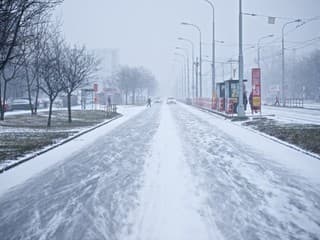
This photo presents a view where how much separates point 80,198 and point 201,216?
8.01 feet

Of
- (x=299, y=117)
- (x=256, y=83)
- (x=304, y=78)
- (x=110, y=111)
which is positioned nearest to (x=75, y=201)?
(x=256, y=83)

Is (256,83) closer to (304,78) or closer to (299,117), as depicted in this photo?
(299,117)

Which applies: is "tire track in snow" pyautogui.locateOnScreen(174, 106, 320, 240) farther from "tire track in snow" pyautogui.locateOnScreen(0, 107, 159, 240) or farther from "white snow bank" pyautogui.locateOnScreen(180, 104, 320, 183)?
"tire track in snow" pyautogui.locateOnScreen(0, 107, 159, 240)

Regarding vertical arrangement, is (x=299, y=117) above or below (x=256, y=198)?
above

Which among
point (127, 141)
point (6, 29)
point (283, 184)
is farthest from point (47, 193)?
point (127, 141)

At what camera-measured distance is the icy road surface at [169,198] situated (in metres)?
6.06

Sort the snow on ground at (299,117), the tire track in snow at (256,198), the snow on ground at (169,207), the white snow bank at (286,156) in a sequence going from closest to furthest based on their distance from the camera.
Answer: the snow on ground at (169,207) < the tire track in snow at (256,198) < the white snow bank at (286,156) < the snow on ground at (299,117)

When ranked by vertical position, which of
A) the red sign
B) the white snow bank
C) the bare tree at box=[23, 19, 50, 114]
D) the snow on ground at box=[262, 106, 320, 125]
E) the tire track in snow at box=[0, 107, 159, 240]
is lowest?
the tire track in snow at box=[0, 107, 159, 240]

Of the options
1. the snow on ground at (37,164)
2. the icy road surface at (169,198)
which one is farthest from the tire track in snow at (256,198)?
the snow on ground at (37,164)

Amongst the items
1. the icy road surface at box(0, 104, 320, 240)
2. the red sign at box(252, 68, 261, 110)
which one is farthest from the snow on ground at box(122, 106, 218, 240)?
the red sign at box(252, 68, 261, 110)

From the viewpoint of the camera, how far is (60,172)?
35.5 feet

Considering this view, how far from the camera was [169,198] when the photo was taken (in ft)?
25.7

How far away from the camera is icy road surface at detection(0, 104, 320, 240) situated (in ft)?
19.9

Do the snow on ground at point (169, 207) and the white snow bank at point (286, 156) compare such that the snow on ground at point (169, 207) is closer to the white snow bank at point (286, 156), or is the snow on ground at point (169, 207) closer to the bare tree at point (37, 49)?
the white snow bank at point (286, 156)
